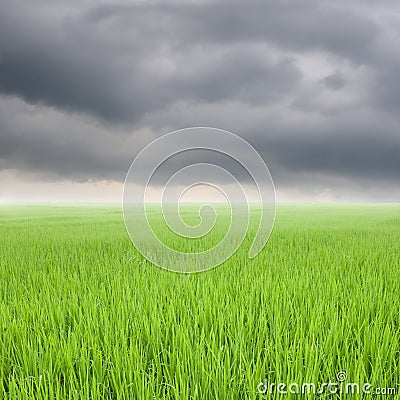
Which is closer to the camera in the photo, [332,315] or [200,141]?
[332,315]

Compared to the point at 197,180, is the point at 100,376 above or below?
below

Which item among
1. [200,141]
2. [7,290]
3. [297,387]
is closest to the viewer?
[297,387]

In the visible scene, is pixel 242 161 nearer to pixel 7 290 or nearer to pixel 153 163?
pixel 153 163

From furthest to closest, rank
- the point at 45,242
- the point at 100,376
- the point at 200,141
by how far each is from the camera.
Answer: the point at 45,242, the point at 200,141, the point at 100,376

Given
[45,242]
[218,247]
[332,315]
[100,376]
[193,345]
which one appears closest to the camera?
[100,376]

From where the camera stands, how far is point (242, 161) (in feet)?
18.8

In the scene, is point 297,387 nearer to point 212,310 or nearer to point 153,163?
point 212,310

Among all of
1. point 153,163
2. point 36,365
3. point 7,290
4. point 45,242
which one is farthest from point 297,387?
point 45,242

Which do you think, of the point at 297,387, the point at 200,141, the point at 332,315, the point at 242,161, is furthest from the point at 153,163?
the point at 297,387

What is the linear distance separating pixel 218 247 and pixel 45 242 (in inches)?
157

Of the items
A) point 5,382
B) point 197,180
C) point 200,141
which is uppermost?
point 200,141

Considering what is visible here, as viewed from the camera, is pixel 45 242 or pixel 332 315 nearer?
pixel 332 315

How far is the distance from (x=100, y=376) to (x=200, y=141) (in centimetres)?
418

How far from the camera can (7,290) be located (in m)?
4.29
